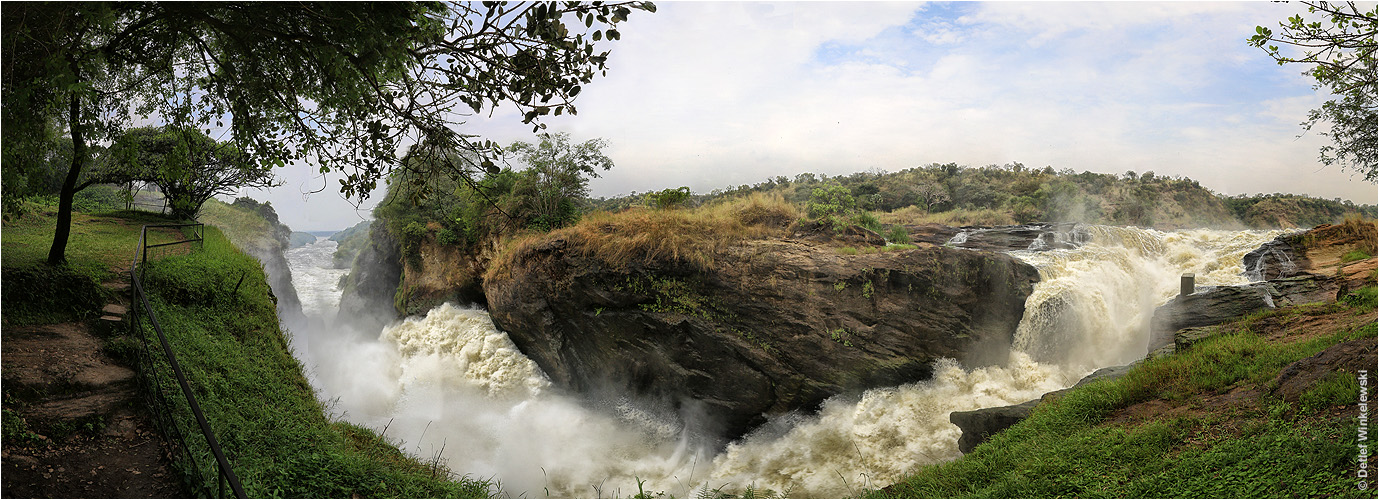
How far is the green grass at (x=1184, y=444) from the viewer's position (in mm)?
4344

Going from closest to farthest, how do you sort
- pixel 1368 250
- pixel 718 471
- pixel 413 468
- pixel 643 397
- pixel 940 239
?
1. pixel 413 468
2. pixel 1368 250
3. pixel 718 471
4. pixel 643 397
5. pixel 940 239

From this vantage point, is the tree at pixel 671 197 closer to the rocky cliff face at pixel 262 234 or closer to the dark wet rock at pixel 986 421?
the dark wet rock at pixel 986 421

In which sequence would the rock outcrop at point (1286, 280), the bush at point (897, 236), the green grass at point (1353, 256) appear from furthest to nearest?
the bush at point (897, 236)
the green grass at point (1353, 256)
the rock outcrop at point (1286, 280)

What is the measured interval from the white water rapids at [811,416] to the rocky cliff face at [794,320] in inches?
15.7

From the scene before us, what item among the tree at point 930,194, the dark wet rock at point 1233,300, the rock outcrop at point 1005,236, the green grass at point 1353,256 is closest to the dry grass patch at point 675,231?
the rock outcrop at point 1005,236

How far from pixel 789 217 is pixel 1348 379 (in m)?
8.59

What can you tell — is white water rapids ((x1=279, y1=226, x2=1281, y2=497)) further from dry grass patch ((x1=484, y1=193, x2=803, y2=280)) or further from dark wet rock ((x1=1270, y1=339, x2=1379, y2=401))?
dark wet rock ((x1=1270, y1=339, x2=1379, y2=401))

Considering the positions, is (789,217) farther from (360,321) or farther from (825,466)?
(360,321)

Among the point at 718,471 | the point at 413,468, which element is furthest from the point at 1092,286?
the point at 413,468

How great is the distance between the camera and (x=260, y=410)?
5.99 meters

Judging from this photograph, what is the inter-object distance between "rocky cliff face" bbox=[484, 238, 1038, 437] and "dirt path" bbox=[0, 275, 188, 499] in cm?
725

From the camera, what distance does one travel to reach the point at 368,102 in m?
4.74

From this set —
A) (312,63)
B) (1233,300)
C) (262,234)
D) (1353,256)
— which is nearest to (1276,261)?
(1353,256)

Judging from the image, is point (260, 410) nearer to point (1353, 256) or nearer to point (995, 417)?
point (995, 417)
